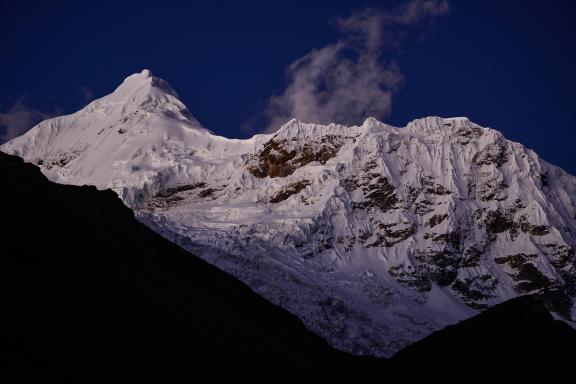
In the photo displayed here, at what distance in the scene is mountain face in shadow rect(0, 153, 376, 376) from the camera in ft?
142

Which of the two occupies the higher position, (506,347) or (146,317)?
(506,347)

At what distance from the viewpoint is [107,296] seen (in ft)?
164

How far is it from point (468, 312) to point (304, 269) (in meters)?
47.6

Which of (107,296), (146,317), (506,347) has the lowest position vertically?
(146,317)

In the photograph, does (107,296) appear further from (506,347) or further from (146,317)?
(506,347)

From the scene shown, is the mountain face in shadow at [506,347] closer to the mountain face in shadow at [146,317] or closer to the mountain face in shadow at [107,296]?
the mountain face in shadow at [146,317]

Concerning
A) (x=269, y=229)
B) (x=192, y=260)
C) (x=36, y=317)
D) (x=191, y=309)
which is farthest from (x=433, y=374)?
(x=269, y=229)

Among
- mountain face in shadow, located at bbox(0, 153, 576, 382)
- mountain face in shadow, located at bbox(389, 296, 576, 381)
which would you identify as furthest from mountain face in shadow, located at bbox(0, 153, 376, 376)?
mountain face in shadow, located at bbox(389, 296, 576, 381)

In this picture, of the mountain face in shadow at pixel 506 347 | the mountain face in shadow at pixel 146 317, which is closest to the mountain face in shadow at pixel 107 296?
the mountain face in shadow at pixel 146 317

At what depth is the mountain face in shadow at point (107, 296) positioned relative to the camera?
142ft

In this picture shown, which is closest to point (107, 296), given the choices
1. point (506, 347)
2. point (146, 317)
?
point (146, 317)

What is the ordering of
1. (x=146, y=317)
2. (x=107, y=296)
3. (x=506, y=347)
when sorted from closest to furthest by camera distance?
(x=107, y=296), (x=146, y=317), (x=506, y=347)

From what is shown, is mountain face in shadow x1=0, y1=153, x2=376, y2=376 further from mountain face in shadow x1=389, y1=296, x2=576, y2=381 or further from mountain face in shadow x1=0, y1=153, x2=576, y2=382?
mountain face in shadow x1=389, y1=296, x2=576, y2=381

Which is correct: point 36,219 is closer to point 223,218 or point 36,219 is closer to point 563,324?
point 563,324
